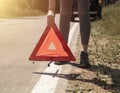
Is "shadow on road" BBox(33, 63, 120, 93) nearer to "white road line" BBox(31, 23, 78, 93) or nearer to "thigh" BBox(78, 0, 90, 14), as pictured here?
"white road line" BBox(31, 23, 78, 93)

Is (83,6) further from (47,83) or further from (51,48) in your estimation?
(47,83)

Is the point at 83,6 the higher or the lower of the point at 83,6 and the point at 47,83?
the higher

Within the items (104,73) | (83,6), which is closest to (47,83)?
(104,73)

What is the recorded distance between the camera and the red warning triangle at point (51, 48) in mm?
5703

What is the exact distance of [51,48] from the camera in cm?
576

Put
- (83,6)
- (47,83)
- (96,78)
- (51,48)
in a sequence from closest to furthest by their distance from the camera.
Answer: (47,83) < (96,78) < (51,48) < (83,6)

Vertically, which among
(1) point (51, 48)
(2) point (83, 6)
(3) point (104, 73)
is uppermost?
(2) point (83, 6)

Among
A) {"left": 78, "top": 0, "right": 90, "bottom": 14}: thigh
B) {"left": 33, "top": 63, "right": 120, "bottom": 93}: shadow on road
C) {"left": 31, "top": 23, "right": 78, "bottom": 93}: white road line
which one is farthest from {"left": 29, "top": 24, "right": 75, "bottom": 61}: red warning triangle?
{"left": 78, "top": 0, "right": 90, "bottom": 14}: thigh

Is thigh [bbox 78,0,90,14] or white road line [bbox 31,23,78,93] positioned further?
thigh [bbox 78,0,90,14]

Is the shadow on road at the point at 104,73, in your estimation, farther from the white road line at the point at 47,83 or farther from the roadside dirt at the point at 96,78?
the white road line at the point at 47,83

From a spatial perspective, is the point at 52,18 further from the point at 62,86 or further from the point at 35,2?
the point at 35,2

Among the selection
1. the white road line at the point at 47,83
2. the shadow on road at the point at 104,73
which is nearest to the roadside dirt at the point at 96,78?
the shadow on road at the point at 104,73

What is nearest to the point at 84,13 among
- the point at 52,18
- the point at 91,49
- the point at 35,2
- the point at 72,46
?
the point at 52,18

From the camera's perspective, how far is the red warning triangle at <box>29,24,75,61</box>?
5.70 meters
